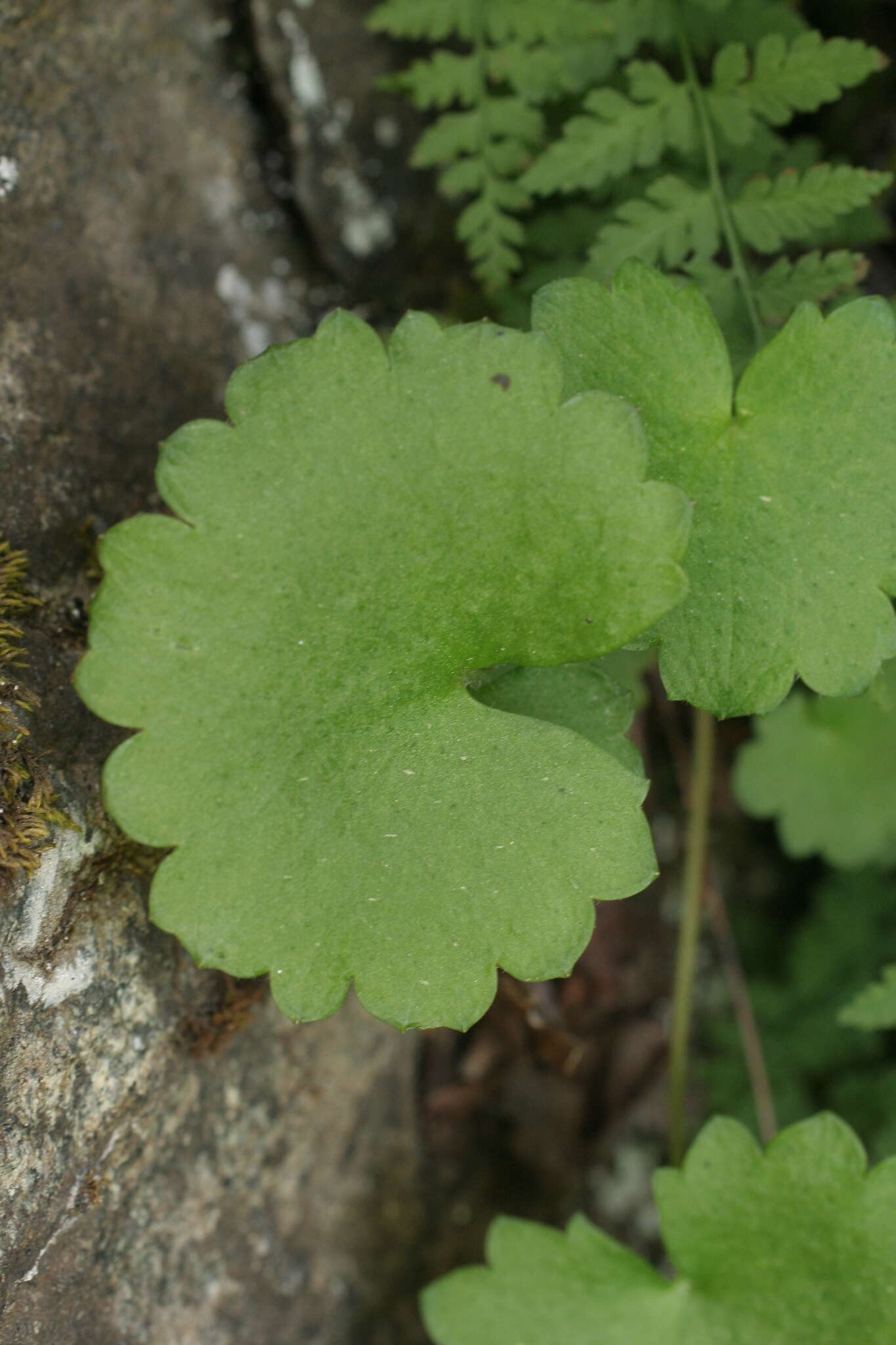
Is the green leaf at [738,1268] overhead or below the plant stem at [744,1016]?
overhead

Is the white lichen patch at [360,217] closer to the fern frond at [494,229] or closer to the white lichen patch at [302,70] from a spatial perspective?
the white lichen patch at [302,70]

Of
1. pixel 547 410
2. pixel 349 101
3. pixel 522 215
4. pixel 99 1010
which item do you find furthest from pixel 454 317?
pixel 99 1010

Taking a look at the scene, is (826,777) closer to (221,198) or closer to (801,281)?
(801,281)

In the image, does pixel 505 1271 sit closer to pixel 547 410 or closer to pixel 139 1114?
pixel 139 1114

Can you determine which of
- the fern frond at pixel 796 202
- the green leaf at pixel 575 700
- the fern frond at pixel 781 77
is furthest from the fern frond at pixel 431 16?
the green leaf at pixel 575 700

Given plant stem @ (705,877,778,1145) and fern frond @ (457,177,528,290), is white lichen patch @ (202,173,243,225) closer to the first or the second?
fern frond @ (457,177,528,290)

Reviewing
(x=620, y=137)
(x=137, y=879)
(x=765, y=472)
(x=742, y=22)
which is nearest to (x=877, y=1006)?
(x=765, y=472)
